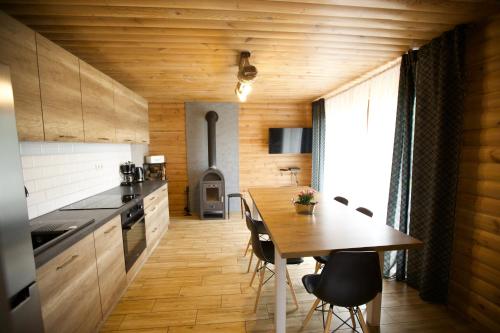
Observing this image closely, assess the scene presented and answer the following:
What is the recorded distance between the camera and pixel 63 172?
7.20 ft

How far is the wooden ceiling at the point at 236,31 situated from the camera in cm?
144

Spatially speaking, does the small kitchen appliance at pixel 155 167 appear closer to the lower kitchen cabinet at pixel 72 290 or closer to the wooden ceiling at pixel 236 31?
the wooden ceiling at pixel 236 31

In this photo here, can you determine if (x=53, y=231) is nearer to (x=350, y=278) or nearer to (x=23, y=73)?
(x=23, y=73)

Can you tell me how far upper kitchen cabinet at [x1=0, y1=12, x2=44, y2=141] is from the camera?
1.30 meters

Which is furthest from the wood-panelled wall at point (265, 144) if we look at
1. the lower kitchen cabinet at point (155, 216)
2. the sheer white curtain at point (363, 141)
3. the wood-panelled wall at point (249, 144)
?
the lower kitchen cabinet at point (155, 216)

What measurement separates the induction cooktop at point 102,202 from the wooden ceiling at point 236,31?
1.45 m

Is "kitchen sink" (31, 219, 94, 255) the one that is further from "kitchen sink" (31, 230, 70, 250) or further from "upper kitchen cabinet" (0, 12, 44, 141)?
"upper kitchen cabinet" (0, 12, 44, 141)

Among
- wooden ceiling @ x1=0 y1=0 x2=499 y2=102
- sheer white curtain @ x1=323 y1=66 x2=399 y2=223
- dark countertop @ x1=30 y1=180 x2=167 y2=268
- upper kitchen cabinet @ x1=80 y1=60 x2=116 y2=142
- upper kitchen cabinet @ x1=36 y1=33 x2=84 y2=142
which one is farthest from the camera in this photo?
sheer white curtain @ x1=323 y1=66 x2=399 y2=223

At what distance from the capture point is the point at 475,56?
172cm

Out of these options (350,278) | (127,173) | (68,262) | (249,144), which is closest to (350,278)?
(350,278)

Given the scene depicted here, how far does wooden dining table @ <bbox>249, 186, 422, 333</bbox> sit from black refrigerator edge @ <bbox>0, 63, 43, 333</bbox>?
3.96ft

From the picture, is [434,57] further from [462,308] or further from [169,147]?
[169,147]

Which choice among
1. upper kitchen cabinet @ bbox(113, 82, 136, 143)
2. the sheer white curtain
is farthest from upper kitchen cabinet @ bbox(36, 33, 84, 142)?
the sheer white curtain

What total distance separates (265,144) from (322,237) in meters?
3.48
